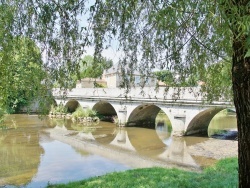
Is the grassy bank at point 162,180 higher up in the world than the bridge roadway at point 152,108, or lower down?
lower down

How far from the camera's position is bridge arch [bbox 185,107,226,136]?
17.5 meters

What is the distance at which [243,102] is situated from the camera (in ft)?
8.87

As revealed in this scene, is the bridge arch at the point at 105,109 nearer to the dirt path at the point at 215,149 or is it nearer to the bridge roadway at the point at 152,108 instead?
the bridge roadway at the point at 152,108

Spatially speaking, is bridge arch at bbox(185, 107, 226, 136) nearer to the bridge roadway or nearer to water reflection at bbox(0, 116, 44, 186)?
the bridge roadway

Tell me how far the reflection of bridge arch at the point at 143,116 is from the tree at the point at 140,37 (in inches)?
653

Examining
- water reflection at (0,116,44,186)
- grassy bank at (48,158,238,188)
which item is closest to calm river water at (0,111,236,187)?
water reflection at (0,116,44,186)

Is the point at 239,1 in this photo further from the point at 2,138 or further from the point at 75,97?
the point at 75,97

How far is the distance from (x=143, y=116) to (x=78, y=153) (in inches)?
394

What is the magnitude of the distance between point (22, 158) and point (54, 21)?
36.2 feet

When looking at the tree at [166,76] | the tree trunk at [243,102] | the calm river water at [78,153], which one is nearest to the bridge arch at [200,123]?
the calm river water at [78,153]

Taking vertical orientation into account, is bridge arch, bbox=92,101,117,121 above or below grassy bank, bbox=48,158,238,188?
above

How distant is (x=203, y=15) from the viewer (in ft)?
9.09

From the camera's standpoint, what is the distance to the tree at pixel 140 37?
2.74 metres

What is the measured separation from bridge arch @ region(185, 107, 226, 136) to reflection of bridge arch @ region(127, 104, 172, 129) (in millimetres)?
3958
